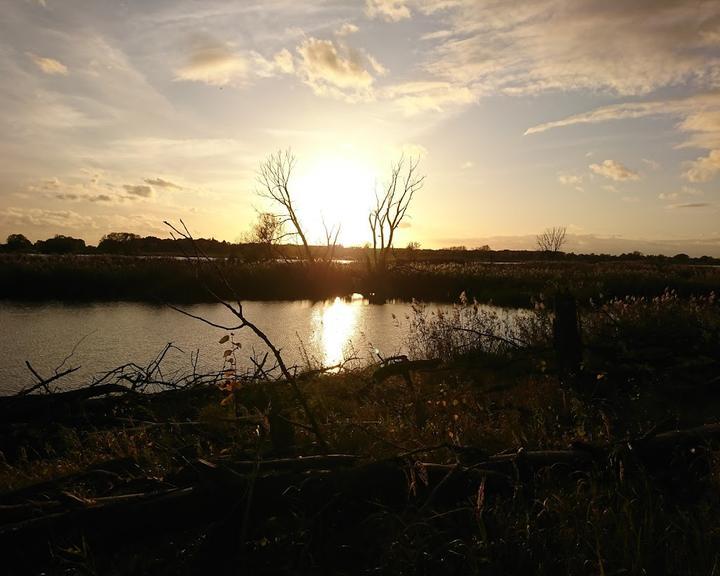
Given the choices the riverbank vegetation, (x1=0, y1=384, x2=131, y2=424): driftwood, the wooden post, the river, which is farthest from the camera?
the river

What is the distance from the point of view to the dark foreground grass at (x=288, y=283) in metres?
34.2

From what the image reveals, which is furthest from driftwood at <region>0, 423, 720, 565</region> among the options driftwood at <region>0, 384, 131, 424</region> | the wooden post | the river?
the river

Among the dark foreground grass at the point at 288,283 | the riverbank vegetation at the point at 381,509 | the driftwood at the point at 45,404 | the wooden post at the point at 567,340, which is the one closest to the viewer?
the riverbank vegetation at the point at 381,509

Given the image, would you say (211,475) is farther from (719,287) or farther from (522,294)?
(719,287)

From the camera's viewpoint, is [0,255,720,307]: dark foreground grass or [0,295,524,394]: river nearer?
[0,295,524,394]: river

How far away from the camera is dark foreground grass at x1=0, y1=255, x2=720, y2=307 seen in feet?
112

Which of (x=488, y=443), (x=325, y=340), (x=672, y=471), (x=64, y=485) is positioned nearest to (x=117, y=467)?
(x=64, y=485)

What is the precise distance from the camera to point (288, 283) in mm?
39156

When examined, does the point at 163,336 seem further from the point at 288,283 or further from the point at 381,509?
the point at 288,283

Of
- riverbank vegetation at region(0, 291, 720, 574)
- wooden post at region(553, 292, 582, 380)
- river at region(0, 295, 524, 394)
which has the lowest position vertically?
river at region(0, 295, 524, 394)

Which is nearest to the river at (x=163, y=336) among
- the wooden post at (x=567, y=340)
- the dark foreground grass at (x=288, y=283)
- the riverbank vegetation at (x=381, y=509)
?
the dark foreground grass at (x=288, y=283)

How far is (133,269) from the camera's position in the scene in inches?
1531

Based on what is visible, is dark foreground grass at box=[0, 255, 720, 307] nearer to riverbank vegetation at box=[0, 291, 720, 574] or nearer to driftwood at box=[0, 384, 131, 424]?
driftwood at box=[0, 384, 131, 424]

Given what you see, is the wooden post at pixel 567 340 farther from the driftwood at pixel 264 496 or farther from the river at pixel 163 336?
the river at pixel 163 336
